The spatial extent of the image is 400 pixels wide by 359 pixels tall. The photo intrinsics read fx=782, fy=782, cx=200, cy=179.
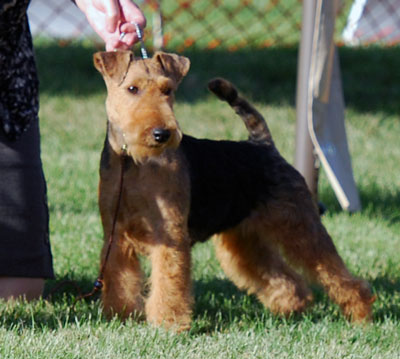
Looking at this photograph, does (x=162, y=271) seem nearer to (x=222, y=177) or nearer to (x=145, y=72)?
(x=222, y=177)

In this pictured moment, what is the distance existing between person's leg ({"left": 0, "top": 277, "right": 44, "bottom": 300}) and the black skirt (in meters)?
0.03

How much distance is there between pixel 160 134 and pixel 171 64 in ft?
1.47

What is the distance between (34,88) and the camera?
3883mm

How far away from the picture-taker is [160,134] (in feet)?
9.41

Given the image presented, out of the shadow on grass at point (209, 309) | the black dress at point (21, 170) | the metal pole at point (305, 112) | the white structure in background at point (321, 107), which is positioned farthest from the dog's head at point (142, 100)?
the metal pole at point (305, 112)

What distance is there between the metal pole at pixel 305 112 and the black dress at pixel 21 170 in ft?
6.07

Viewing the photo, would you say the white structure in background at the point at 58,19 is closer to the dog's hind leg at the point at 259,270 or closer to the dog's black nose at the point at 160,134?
the dog's hind leg at the point at 259,270

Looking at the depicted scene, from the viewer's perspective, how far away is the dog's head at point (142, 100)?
2.90m

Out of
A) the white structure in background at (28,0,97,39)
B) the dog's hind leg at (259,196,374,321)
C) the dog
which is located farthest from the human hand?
the white structure in background at (28,0,97,39)

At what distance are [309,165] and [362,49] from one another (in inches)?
227

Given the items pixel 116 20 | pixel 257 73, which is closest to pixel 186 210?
pixel 116 20

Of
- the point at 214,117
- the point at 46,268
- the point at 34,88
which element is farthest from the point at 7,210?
the point at 214,117

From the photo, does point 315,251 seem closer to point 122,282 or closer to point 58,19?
point 122,282

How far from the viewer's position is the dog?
3.06 meters
